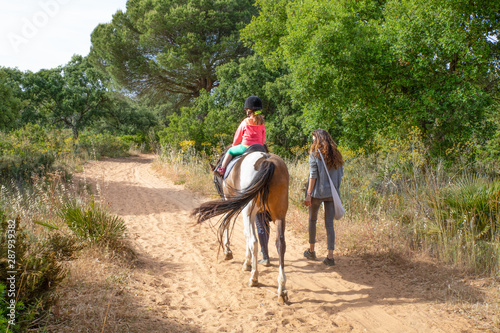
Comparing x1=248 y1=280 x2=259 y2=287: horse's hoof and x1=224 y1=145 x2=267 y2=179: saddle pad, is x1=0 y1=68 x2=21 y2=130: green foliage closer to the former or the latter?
x1=224 y1=145 x2=267 y2=179: saddle pad

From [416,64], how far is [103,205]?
7.55m

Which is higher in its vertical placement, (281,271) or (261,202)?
(261,202)

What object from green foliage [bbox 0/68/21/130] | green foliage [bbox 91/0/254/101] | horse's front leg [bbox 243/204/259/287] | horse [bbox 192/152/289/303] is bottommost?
horse's front leg [bbox 243/204/259/287]

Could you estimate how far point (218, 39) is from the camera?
2194 cm

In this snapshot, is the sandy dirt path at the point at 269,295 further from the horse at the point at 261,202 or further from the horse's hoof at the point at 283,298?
the horse at the point at 261,202

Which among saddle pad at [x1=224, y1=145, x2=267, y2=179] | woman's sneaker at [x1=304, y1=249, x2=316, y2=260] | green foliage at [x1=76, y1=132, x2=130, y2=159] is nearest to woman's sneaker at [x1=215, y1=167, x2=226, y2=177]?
saddle pad at [x1=224, y1=145, x2=267, y2=179]

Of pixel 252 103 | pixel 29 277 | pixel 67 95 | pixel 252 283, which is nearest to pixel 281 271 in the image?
pixel 252 283

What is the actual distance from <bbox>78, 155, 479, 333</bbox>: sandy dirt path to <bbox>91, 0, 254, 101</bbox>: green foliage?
57.5 feet

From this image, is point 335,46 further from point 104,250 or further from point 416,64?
point 104,250

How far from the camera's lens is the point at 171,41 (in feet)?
72.0

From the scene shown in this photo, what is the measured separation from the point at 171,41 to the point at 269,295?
21.9 metres

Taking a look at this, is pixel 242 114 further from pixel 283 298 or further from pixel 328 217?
pixel 283 298

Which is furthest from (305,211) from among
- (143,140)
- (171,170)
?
(143,140)

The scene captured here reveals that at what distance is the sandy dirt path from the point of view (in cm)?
328
